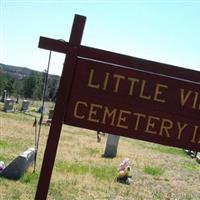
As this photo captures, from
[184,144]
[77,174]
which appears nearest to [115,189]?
[77,174]

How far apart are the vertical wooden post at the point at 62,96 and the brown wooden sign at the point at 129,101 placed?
64 mm

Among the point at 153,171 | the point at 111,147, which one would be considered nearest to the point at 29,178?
the point at 153,171

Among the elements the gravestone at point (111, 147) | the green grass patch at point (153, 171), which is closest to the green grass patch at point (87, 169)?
the green grass patch at point (153, 171)

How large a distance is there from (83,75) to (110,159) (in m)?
17.2

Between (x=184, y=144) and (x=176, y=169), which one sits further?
(x=176, y=169)

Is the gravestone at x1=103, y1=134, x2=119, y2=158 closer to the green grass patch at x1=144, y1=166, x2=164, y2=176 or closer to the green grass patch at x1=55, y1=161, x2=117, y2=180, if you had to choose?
the green grass patch at x1=144, y1=166, x2=164, y2=176

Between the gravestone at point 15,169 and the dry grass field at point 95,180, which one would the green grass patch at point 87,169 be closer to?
the dry grass field at point 95,180

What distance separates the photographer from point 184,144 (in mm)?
5121

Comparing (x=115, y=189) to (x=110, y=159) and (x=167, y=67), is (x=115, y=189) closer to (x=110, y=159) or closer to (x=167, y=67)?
(x=110, y=159)

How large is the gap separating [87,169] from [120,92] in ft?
41.6

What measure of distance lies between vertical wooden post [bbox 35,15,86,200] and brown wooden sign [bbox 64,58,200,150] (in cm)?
6

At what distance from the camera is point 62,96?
16.5 feet

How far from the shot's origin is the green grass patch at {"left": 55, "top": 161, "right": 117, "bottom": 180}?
1627cm

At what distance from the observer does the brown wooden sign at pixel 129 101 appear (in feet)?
16.4
